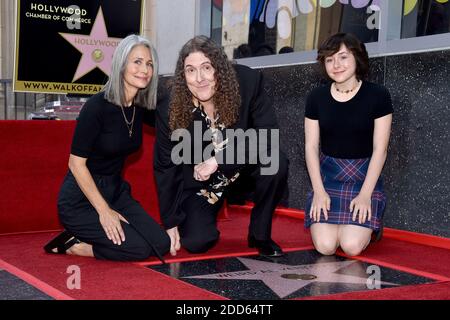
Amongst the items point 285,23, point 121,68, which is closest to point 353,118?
point 121,68

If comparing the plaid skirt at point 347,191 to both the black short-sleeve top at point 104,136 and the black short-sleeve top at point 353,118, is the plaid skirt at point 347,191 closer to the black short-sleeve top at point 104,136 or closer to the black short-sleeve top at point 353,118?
the black short-sleeve top at point 353,118

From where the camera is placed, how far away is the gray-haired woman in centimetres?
256

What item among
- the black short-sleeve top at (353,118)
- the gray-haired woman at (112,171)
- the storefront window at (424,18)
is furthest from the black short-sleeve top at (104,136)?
the storefront window at (424,18)

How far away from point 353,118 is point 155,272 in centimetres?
117

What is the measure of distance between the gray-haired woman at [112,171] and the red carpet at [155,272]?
91mm

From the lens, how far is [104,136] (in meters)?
2.63

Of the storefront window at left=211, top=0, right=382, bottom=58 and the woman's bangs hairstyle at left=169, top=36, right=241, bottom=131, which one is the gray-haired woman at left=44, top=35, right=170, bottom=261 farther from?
the storefront window at left=211, top=0, right=382, bottom=58

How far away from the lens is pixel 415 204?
3.34m

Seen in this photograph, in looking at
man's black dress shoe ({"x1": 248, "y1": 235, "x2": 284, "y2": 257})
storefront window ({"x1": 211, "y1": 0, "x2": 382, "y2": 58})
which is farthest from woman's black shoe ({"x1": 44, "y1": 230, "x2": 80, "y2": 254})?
storefront window ({"x1": 211, "y1": 0, "x2": 382, "y2": 58})

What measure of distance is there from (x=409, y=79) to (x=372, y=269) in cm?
125

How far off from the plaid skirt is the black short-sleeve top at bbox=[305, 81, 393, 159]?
0.04 metres

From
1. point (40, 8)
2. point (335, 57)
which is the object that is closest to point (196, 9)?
point (40, 8)

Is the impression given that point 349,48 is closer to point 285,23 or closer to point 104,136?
point 104,136

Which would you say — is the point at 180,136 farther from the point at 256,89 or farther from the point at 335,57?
the point at 335,57
